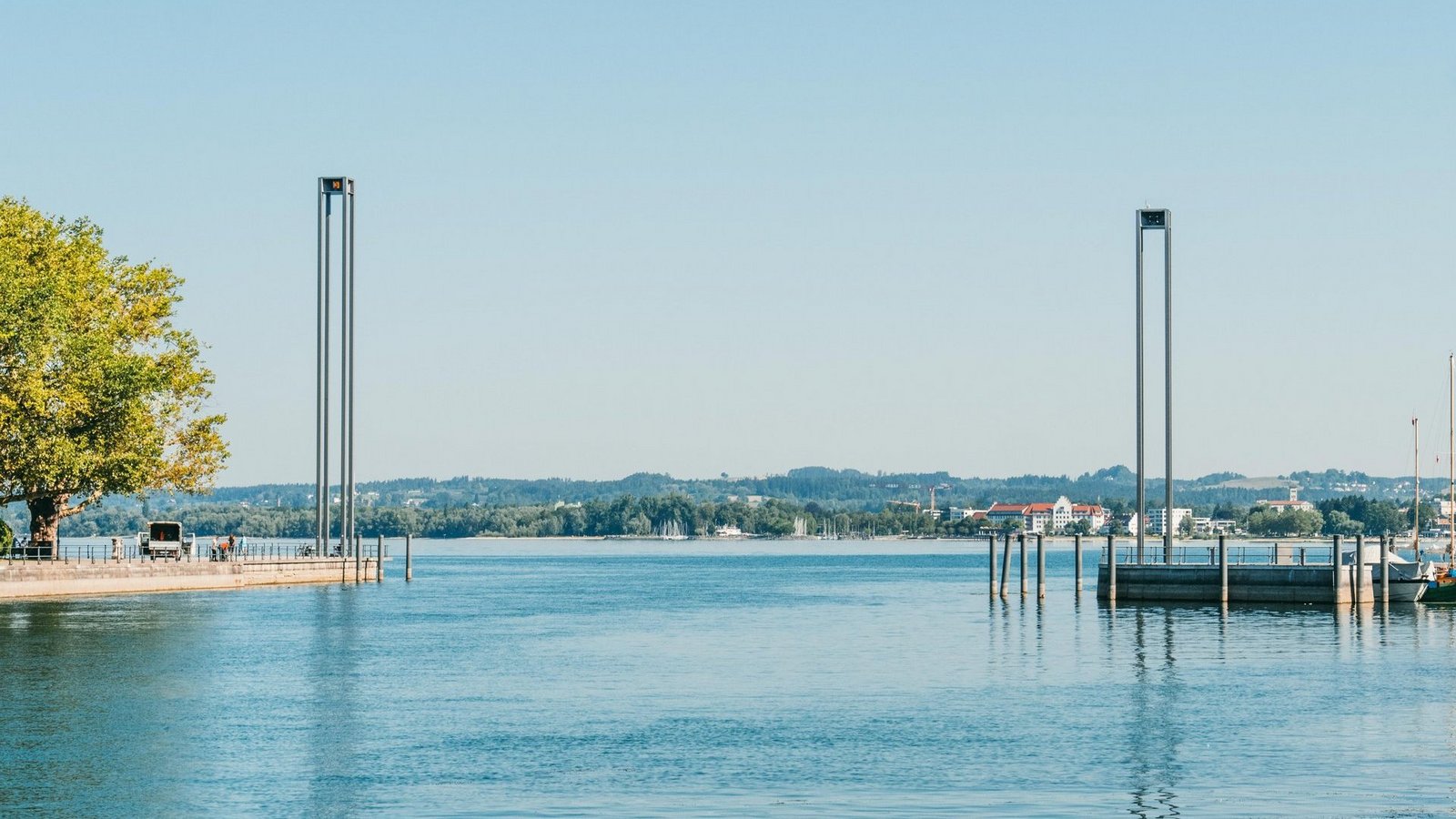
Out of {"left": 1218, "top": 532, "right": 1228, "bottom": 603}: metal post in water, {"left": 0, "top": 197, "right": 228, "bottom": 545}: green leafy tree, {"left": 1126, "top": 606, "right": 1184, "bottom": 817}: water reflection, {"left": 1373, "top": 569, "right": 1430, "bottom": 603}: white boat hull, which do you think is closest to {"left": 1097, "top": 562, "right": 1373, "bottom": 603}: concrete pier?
{"left": 1218, "top": 532, "right": 1228, "bottom": 603}: metal post in water

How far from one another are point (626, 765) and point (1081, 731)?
10.7 m

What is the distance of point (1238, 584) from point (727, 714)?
45.0 meters


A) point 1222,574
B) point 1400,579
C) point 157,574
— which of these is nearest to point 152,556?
point 157,574

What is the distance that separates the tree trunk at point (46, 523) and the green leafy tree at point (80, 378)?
0.26 ft

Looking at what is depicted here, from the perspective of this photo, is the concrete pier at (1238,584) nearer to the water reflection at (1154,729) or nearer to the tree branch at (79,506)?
the water reflection at (1154,729)

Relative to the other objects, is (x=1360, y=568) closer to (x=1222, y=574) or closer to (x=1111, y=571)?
(x=1222, y=574)

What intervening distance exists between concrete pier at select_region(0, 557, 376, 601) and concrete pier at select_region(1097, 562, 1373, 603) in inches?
1756

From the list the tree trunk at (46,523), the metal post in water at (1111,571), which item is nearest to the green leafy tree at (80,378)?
the tree trunk at (46,523)

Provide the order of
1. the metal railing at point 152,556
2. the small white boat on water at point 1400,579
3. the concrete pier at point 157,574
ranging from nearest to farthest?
the concrete pier at point 157,574 → the small white boat on water at point 1400,579 → the metal railing at point 152,556

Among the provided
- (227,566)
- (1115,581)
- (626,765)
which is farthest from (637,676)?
(227,566)

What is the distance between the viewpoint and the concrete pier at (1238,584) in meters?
81.9

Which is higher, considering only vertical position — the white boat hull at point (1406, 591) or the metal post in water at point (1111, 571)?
the metal post in water at point (1111, 571)

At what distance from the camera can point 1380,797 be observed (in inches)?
1259

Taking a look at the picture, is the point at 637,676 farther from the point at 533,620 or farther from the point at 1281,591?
the point at 1281,591
